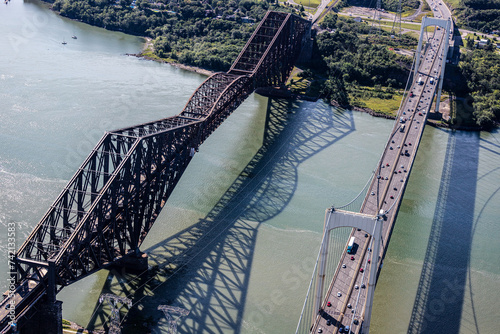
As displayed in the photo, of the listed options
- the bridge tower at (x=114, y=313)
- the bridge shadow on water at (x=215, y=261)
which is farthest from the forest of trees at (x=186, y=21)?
the bridge tower at (x=114, y=313)

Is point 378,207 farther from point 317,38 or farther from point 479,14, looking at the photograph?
point 479,14

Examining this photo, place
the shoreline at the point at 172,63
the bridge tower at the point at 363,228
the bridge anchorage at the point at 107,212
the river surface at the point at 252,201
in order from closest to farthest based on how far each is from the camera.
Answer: the bridge tower at the point at 363,228
the bridge anchorage at the point at 107,212
the river surface at the point at 252,201
the shoreline at the point at 172,63

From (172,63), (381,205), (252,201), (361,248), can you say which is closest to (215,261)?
(252,201)

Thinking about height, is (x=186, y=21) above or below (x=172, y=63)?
above

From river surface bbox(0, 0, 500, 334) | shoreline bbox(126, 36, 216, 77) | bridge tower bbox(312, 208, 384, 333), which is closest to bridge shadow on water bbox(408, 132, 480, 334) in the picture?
river surface bbox(0, 0, 500, 334)

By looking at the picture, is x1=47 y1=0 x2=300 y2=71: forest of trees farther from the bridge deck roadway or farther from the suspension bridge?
the suspension bridge

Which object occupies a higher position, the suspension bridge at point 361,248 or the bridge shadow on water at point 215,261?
the suspension bridge at point 361,248

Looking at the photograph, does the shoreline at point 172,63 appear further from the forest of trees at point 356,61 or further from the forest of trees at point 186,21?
the forest of trees at point 356,61
